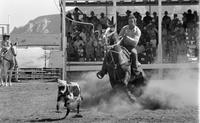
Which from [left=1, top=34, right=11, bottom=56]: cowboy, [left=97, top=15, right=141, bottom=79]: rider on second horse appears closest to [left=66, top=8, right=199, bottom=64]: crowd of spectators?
[left=1, top=34, right=11, bottom=56]: cowboy

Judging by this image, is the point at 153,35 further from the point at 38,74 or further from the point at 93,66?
the point at 38,74

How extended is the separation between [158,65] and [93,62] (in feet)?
8.85

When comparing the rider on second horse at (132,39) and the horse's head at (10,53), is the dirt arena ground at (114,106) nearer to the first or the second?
the rider on second horse at (132,39)

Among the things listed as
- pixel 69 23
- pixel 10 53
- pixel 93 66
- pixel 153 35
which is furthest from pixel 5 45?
pixel 153 35

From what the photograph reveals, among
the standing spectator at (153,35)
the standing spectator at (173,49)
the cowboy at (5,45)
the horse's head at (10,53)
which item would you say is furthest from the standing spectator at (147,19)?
the cowboy at (5,45)

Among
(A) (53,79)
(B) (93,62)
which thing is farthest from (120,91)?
(A) (53,79)

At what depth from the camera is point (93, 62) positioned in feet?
62.4

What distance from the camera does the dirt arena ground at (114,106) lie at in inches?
396

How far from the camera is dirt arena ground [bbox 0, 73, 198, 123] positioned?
33.0 ft

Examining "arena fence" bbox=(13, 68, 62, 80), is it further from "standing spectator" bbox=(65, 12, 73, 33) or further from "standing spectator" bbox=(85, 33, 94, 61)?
"standing spectator" bbox=(85, 33, 94, 61)

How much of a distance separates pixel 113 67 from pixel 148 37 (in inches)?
297

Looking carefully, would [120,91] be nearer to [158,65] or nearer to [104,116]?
[104,116]

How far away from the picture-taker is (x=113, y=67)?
12.1 meters

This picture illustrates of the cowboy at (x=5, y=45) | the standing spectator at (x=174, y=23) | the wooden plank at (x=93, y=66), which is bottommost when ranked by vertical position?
the wooden plank at (x=93, y=66)
